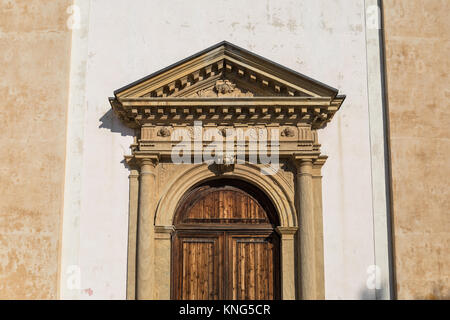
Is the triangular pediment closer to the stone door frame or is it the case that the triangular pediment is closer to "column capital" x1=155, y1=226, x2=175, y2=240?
the stone door frame

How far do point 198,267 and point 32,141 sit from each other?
10.7ft

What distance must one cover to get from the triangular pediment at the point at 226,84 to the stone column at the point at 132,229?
1.33 metres

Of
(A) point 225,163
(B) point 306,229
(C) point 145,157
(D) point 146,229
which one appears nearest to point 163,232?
(D) point 146,229

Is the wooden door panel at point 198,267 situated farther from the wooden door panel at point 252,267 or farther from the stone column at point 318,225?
the stone column at point 318,225

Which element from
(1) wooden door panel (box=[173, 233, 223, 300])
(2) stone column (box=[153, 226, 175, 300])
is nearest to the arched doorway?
(1) wooden door panel (box=[173, 233, 223, 300])

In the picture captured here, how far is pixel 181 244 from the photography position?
33.7 ft

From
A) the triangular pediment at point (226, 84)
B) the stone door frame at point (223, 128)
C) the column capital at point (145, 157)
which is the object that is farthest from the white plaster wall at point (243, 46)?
the triangular pediment at point (226, 84)

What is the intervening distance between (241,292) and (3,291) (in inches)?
141

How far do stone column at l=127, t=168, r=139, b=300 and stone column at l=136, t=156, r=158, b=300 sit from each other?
11 cm

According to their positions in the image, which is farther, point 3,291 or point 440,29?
point 440,29

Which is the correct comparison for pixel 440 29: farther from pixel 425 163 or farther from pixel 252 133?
pixel 252 133

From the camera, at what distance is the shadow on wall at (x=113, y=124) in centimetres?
1047
